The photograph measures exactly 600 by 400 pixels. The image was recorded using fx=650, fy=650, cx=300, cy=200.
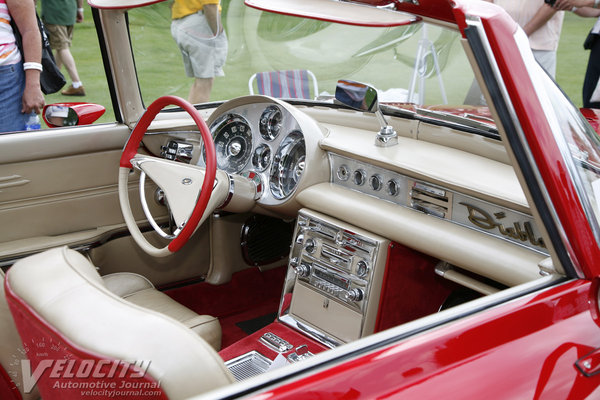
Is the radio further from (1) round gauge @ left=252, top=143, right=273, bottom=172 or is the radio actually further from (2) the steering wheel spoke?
(2) the steering wheel spoke

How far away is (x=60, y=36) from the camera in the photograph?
21.1 feet

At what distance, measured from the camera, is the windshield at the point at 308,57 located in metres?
2.79

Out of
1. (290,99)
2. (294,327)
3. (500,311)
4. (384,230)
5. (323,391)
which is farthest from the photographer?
(290,99)

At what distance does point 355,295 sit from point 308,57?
4.34 feet

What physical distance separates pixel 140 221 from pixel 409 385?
205 cm

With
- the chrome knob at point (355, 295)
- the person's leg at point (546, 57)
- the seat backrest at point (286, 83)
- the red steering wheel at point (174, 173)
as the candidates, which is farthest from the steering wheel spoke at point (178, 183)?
the person's leg at point (546, 57)

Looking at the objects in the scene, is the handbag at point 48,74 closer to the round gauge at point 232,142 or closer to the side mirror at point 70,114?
the side mirror at point 70,114

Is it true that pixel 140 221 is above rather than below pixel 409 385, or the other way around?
below

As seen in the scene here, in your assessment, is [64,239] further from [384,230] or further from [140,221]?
[384,230]

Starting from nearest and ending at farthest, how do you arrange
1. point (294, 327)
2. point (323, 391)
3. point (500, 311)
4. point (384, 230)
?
point (323, 391) → point (500, 311) → point (384, 230) → point (294, 327)

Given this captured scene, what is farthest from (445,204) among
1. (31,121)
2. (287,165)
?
(31,121)

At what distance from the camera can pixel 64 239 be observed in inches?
105

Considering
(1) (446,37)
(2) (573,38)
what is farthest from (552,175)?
(2) (573,38)

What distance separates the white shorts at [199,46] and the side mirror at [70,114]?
1.49ft
